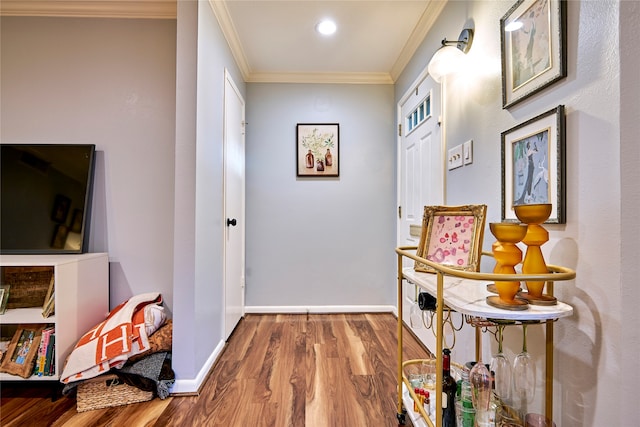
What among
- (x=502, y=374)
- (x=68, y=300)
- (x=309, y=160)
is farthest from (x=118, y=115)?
(x=502, y=374)

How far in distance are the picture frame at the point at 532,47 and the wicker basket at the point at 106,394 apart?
2.29 metres

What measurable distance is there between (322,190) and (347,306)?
120 centimetres

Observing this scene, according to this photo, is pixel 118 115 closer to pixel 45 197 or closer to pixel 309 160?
pixel 45 197

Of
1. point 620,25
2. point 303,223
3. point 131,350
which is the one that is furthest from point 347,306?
point 620,25

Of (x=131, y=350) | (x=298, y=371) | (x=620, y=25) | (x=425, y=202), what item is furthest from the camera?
(x=425, y=202)

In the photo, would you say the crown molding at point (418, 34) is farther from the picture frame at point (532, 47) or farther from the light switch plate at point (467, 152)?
the light switch plate at point (467, 152)

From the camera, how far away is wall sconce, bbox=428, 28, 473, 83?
155 cm

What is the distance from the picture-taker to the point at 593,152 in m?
0.85

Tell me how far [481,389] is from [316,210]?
2.09 metres

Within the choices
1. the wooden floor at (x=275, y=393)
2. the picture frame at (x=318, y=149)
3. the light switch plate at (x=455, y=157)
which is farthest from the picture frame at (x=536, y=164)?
the picture frame at (x=318, y=149)

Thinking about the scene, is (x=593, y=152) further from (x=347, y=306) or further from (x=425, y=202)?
(x=347, y=306)

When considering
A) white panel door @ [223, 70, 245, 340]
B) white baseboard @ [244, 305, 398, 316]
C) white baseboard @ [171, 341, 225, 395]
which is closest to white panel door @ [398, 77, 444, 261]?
white baseboard @ [244, 305, 398, 316]

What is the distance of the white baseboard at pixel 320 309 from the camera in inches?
111

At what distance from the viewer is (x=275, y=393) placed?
157 centimetres
